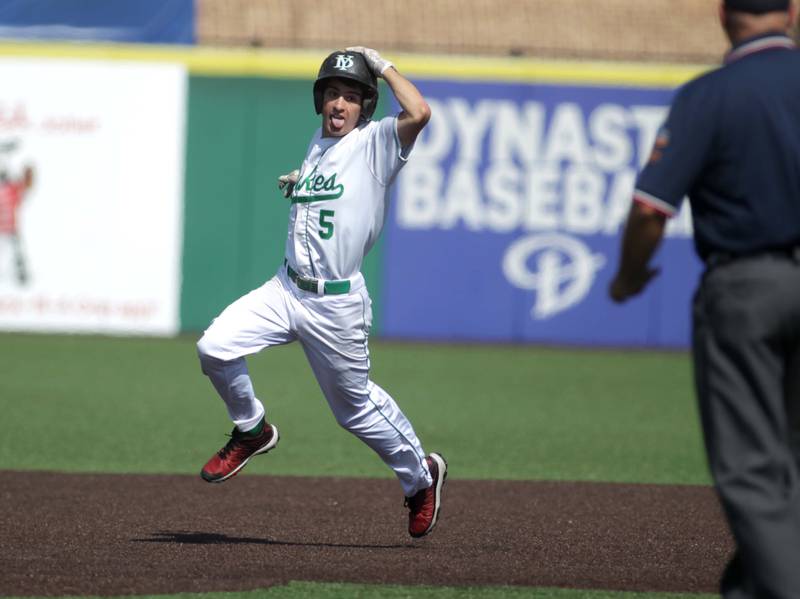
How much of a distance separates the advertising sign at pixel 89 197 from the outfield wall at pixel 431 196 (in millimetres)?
24

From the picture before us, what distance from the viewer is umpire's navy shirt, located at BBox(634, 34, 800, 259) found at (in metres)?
4.09

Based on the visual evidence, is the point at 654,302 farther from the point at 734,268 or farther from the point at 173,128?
the point at 734,268

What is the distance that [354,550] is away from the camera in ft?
19.7

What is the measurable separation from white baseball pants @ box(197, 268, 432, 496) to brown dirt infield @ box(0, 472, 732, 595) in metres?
0.43

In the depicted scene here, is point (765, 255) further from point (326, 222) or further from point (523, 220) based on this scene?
point (523, 220)

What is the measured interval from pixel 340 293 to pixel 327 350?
242mm

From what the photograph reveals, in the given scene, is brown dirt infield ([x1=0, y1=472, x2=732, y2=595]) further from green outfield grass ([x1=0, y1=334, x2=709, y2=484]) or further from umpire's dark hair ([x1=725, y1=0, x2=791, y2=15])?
umpire's dark hair ([x1=725, y1=0, x2=791, y2=15])

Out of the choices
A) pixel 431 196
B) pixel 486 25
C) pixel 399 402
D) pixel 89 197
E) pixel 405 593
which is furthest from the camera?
pixel 486 25

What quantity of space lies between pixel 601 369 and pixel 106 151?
5691 mm

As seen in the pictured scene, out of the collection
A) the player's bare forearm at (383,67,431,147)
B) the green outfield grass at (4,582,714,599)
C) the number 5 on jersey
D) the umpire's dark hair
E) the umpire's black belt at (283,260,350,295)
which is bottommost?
the green outfield grass at (4,582,714,599)

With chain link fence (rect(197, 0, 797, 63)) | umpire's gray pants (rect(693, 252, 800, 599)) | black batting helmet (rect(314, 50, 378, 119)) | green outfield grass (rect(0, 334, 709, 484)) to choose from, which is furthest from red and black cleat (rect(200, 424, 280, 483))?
chain link fence (rect(197, 0, 797, 63))

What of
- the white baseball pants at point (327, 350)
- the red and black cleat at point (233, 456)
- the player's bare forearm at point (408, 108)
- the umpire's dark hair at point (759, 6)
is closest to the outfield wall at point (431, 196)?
the red and black cleat at point (233, 456)

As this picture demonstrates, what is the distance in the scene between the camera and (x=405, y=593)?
5113 millimetres

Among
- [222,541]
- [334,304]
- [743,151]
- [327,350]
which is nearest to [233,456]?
[222,541]
